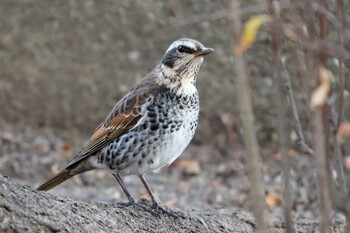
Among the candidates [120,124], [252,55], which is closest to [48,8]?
[252,55]

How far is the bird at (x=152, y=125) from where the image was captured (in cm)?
627

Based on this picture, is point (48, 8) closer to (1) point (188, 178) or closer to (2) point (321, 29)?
(1) point (188, 178)

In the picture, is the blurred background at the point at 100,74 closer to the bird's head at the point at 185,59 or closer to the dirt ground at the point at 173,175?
the dirt ground at the point at 173,175

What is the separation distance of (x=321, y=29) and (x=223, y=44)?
6096mm

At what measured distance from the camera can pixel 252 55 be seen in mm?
9578

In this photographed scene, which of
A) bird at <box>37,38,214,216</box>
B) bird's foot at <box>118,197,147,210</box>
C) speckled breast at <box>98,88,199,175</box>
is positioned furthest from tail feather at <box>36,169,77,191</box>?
bird's foot at <box>118,197,147,210</box>

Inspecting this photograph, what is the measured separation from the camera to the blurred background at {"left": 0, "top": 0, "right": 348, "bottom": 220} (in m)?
9.49

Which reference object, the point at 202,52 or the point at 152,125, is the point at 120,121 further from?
the point at 202,52

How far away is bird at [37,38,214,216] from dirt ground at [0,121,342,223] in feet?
4.80

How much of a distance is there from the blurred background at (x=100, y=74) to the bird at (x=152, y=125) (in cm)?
267

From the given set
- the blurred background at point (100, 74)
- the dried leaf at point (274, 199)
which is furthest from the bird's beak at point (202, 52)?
the blurred background at point (100, 74)

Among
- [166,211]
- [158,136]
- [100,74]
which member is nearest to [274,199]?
[100,74]

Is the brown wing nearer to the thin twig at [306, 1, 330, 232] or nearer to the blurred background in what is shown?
the blurred background

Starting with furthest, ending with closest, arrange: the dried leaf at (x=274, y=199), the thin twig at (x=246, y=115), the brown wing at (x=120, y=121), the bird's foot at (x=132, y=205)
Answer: the dried leaf at (x=274, y=199), the brown wing at (x=120, y=121), the bird's foot at (x=132, y=205), the thin twig at (x=246, y=115)
